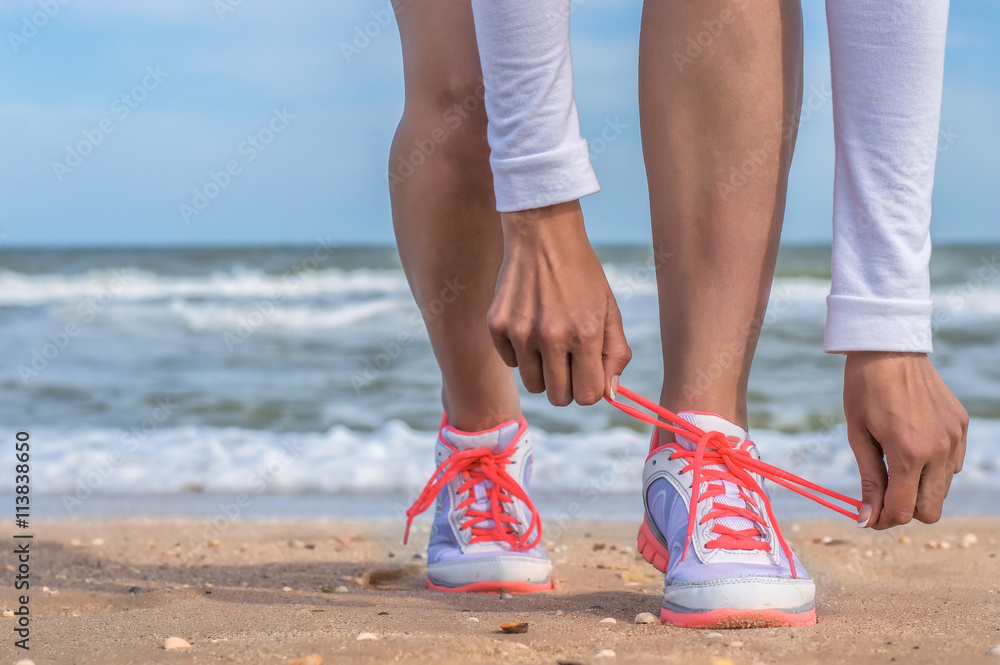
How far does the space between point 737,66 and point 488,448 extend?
2.40 feet

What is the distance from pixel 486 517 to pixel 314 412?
2.66m

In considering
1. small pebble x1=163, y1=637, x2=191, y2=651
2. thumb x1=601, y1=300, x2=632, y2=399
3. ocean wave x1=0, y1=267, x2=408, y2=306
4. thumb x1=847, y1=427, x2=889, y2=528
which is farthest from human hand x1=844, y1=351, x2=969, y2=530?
ocean wave x1=0, y1=267, x2=408, y2=306

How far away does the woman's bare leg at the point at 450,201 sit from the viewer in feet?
4.40

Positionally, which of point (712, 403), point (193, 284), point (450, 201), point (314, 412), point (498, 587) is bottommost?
point (314, 412)

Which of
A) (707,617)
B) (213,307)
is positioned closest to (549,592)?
(707,617)

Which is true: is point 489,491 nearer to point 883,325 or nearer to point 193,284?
point 883,325

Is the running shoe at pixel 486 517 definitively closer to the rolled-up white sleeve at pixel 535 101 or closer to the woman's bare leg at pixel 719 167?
the woman's bare leg at pixel 719 167

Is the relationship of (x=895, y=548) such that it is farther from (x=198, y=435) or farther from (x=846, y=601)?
(x=198, y=435)

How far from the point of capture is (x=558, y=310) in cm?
99

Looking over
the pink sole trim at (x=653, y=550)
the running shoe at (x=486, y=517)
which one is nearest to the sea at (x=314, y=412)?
the running shoe at (x=486, y=517)

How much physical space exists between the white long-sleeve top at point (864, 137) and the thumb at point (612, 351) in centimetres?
15

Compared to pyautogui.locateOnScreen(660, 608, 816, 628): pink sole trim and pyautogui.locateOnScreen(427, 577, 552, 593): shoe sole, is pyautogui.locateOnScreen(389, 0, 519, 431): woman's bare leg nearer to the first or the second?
pyautogui.locateOnScreen(427, 577, 552, 593): shoe sole

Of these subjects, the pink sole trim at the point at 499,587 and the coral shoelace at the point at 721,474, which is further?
the pink sole trim at the point at 499,587

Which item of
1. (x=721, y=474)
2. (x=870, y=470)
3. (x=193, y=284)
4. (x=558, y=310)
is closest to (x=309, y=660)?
(x=558, y=310)
